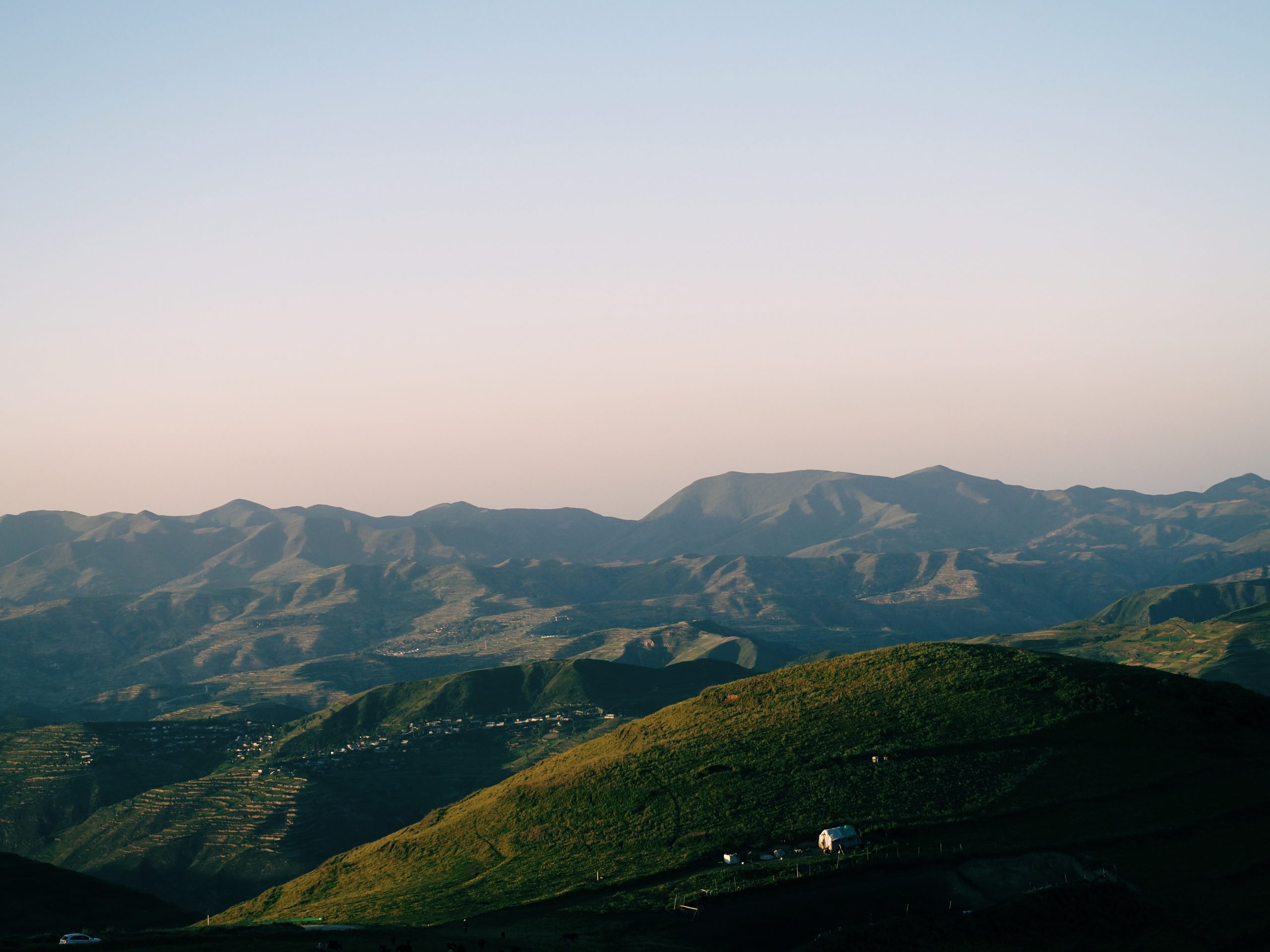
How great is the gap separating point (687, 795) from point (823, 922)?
139 ft

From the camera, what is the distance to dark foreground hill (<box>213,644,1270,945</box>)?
95.2 meters

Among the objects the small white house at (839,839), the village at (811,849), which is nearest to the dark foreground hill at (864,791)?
the village at (811,849)

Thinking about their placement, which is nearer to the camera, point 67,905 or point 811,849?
point 811,849

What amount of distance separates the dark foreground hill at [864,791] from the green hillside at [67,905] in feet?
35.5

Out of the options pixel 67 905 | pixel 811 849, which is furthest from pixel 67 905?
pixel 811 849

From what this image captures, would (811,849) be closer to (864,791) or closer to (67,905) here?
(864,791)

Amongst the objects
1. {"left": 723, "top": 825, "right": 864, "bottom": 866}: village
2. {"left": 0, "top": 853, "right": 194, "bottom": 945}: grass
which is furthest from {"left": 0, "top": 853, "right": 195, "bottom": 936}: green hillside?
{"left": 723, "top": 825, "right": 864, "bottom": 866}: village

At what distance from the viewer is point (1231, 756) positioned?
113500mm

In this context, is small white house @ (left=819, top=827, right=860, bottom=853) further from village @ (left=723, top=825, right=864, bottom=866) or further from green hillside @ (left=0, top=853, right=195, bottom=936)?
green hillside @ (left=0, top=853, right=195, bottom=936)

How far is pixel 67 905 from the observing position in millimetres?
126875

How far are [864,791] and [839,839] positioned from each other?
17.6 m

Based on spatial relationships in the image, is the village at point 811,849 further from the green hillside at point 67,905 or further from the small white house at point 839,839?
the green hillside at point 67,905

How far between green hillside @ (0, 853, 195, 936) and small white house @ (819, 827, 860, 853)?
75225 mm

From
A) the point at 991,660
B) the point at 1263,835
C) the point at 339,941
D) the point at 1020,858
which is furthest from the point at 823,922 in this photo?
the point at 991,660
